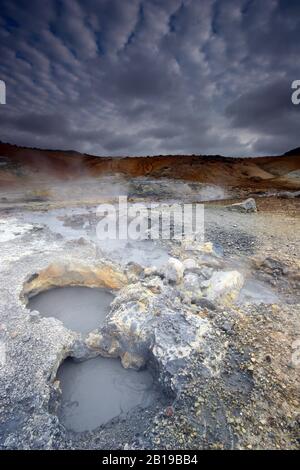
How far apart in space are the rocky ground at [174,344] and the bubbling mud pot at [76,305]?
204 mm

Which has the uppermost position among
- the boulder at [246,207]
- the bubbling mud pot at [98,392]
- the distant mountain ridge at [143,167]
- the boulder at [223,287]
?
the distant mountain ridge at [143,167]

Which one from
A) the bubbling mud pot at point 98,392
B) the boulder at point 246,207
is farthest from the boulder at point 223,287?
the boulder at point 246,207

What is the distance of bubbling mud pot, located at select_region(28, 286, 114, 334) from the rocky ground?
204 mm

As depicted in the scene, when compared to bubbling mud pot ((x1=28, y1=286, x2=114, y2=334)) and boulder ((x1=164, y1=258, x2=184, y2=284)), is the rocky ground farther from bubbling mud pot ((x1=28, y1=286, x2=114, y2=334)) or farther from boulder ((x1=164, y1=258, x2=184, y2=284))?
bubbling mud pot ((x1=28, y1=286, x2=114, y2=334))

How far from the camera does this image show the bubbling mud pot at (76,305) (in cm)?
496

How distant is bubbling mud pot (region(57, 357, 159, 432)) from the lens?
3.27 metres

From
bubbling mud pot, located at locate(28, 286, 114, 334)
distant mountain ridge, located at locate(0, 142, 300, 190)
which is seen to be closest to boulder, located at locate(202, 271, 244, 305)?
bubbling mud pot, located at locate(28, 286, 114, 334)

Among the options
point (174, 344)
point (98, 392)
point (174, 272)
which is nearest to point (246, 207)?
point (174, 272)

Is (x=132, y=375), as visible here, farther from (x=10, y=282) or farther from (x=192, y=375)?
(x=10, y=282)

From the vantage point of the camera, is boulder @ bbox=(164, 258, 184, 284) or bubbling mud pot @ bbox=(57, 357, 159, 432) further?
boulder @ bbox=(164, 258, 184, 284)

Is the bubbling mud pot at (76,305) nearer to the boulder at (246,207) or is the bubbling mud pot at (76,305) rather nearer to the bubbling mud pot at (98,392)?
the bubbling mud pot at (98,392)

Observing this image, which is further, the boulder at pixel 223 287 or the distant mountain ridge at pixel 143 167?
the distant mountain ridge at pixel 143 167

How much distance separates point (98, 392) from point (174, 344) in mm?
1214
